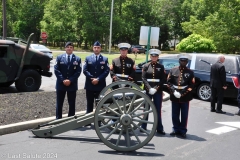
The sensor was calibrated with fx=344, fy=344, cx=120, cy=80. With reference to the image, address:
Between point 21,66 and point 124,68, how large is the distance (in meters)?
4.73

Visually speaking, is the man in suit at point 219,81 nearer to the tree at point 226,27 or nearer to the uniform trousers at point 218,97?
the uniform trousers at point 218,97

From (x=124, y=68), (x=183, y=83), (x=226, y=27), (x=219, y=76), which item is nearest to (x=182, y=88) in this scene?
(x=183, y=83)

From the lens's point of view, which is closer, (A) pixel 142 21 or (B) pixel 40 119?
(B) pixel 40 119

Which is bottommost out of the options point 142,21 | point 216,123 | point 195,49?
point 216,123

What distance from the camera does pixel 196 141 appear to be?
633 centimetres

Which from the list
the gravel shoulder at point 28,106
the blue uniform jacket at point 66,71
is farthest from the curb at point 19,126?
the blue uniform jacket at point 66,71

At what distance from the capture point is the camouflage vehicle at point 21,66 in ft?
33.4

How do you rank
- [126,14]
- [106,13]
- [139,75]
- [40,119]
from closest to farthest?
[40,119]
[139,75]
[106,13]
[126,14]

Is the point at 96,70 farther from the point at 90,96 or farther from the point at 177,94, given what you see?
the point at 177,94

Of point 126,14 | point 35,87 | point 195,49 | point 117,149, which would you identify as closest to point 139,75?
point 35,87

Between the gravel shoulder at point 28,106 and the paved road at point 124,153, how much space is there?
775mm

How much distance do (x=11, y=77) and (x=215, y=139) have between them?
648 cm

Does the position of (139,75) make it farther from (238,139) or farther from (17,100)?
(238,139)

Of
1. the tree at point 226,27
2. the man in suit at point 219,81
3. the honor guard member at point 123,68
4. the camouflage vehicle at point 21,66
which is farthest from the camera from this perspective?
the tree at point 226,27
